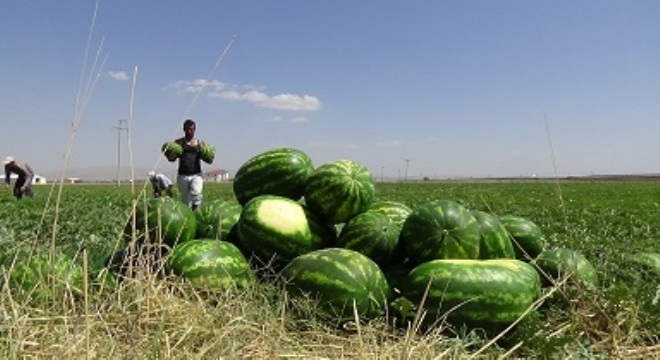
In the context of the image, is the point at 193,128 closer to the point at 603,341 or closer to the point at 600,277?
the point at 600,277

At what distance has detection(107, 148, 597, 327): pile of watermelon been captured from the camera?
315 cm

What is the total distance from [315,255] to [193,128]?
600 centimetres

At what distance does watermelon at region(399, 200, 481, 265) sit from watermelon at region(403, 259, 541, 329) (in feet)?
0.78

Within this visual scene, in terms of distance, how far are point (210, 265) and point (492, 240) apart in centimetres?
175

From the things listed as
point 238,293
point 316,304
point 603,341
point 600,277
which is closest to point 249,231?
point 238,293

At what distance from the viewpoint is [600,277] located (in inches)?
165

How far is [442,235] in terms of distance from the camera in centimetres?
353

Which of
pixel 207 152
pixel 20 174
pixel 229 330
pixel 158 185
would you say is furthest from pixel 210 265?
pixel 20 174

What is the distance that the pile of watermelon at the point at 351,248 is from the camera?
315 centimetres

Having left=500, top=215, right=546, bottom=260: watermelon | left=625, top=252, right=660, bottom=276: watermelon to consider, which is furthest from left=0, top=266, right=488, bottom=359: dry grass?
left=625, top=252, right=660, bottom=276: watermelon

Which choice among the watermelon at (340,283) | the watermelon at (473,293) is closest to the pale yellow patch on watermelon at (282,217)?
the watermelon at (340,283)

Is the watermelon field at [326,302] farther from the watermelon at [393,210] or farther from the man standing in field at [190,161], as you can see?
the man standing in field at [190,161]

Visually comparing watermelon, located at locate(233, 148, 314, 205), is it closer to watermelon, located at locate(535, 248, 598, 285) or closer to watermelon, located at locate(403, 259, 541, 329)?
watermelon, located at locate(403, 259, 541, 329)

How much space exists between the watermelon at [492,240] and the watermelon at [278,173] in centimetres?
125
